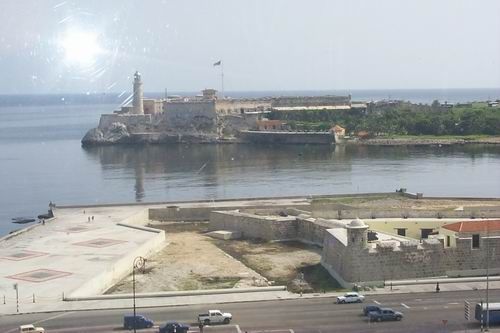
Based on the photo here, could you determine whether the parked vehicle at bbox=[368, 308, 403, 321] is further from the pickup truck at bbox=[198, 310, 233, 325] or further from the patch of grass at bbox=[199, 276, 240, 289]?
the patch of grass at bbox=[199, 276, 240, 289]

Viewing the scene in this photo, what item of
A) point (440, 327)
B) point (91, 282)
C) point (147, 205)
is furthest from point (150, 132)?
point (440, 327)

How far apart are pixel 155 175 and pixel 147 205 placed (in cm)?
2135

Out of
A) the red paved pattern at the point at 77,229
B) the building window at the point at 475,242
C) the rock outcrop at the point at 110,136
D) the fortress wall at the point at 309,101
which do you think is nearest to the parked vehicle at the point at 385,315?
the building window at the point at 475,242

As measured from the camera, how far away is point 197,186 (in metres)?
50.7

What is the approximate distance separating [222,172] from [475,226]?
37325 mm

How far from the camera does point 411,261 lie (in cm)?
2105

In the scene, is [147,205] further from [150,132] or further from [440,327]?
[150,132]

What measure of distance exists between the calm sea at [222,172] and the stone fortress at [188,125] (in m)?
3.35

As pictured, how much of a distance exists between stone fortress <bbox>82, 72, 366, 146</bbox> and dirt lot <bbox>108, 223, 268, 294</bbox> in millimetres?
55436

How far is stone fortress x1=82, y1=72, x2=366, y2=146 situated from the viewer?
85.7 meters

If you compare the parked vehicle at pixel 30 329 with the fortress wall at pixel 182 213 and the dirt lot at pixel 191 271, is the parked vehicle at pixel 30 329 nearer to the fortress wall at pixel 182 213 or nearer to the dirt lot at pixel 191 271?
the dirt lot at pixel 191 271

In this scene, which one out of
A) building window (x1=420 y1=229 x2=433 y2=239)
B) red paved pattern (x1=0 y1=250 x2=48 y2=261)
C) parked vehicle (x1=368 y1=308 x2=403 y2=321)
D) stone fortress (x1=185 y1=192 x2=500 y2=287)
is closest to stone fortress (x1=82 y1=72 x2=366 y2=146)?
stone fortress (x1=185 y1=192 x2=500 y2=287)

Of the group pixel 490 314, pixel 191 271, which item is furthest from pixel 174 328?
pixel 191 271

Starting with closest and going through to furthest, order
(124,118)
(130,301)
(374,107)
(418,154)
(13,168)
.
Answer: (130,301)
(13,168)
(418,154)
(124,118)
(374,107)
